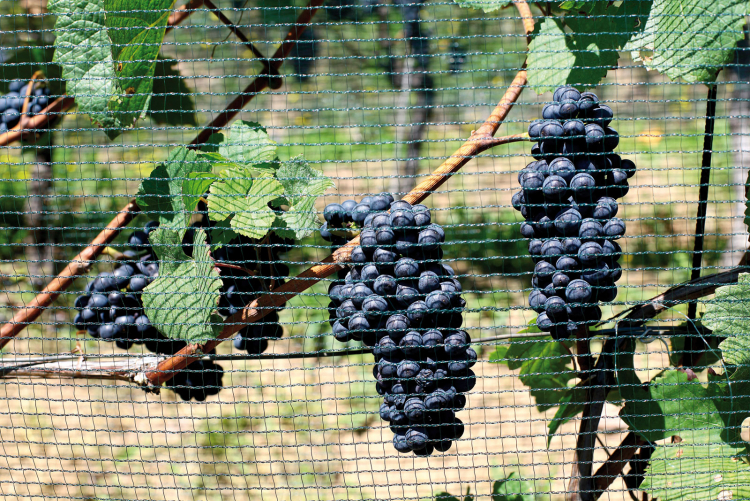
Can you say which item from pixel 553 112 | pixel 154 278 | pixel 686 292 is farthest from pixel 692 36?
pixel 154 278

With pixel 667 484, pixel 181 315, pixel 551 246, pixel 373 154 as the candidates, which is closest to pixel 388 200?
pixel 551 246

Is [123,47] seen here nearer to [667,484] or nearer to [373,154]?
[667,484]

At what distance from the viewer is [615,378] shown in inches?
40.1

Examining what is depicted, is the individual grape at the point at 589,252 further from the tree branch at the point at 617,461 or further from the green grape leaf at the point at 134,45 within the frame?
the green grape leaf at the point at 134,45

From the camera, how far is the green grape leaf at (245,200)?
903mm

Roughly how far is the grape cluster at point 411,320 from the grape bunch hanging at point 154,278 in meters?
0.17

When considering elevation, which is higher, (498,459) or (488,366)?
(488,366)

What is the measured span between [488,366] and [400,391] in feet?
4.87

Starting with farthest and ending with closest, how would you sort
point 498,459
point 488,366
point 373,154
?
point 373,154 < point 488,366 < point 498,459

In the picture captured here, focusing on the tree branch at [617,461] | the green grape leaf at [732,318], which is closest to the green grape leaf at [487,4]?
the green grape leaf at [732,318]

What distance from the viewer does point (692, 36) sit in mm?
932

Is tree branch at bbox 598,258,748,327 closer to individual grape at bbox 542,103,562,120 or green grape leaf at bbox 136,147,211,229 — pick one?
individual grape at bbox 542,103,562,120

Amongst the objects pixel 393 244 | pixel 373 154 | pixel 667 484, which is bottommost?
pixel 667 484

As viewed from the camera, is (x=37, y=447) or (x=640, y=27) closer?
(x=640, y=27)
